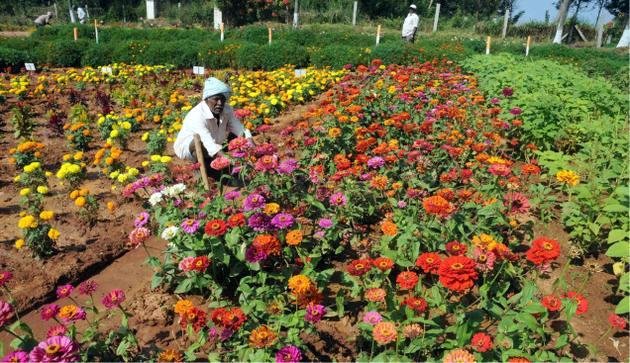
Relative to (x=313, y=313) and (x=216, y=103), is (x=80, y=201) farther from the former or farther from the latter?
(x=313, y=313)

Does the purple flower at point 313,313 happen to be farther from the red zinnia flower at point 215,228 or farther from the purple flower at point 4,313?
the purple flower at point 4,313

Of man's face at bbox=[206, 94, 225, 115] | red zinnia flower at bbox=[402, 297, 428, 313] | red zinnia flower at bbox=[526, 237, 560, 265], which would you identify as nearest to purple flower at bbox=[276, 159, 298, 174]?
red zinnia flower at bbox=[402, 297, 428, 313]

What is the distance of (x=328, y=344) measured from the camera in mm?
2326

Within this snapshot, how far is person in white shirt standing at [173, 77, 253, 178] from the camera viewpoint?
3.58 m

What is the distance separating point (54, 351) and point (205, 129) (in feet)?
7.83

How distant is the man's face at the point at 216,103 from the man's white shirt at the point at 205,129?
4 centimetres

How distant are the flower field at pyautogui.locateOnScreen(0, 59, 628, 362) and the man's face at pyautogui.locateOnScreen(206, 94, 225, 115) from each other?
2.06ft

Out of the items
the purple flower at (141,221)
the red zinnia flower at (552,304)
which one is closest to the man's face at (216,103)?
the purple flower at (141,221)

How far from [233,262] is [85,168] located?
2923 millimetres

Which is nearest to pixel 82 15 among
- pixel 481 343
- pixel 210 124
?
pixel 210 124

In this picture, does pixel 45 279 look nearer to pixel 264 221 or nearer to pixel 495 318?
pixel 264 221

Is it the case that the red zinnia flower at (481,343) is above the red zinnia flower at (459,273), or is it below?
below

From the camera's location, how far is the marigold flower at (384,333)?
1688 mm

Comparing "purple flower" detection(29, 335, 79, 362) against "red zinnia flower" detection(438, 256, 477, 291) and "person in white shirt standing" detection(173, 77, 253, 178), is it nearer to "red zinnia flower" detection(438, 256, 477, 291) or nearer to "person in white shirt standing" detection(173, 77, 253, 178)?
"red zinnia flower" detection(438, 256, 477, 291)
